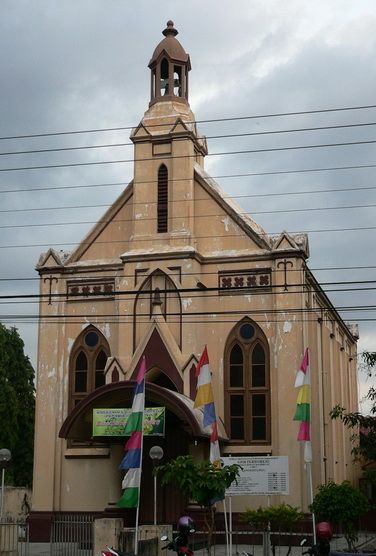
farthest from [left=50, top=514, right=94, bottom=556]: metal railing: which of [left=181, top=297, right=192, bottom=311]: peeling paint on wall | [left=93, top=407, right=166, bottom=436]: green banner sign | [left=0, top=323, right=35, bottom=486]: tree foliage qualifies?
[left=0, top=323, right=35, bottom=486]: tree foliage

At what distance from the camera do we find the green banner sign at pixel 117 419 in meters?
29.8

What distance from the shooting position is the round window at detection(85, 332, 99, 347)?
114 ft

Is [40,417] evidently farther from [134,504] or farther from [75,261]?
[134,504]

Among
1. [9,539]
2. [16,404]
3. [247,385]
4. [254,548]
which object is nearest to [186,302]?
[247,385]

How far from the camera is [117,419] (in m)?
30.5

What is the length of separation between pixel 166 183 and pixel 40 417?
10.3 m

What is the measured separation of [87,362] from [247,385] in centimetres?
642

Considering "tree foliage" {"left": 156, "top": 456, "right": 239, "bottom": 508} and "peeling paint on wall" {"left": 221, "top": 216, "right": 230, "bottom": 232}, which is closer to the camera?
"tree foliage" {"left": 156, "top": 456, "right": 239, "bottom": 508}

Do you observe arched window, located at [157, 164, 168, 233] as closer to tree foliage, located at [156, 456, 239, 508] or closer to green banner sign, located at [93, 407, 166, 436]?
green banner sign, located at [93, 407, 166, 436]

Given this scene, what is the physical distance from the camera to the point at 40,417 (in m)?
34.5

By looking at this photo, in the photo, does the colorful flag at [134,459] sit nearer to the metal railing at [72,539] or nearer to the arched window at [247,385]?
the metal railing at [72,539]

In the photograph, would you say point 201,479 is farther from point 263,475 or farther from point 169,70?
point 169,70

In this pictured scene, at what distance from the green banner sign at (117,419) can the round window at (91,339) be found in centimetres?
458

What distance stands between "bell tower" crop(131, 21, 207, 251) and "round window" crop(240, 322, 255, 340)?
379 centimetres
